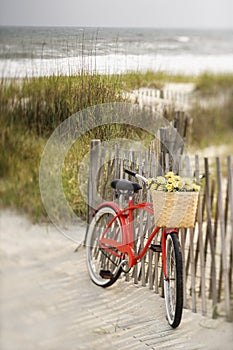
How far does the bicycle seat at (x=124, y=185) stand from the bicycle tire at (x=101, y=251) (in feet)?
0.31

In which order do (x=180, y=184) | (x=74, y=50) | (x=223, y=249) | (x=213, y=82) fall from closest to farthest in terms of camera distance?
(x=74, y=50)
(x=180, y=184)
(x=223, y=249)
(x=213, y=82)

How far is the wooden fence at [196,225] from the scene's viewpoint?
2838mm

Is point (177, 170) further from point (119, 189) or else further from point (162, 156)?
point (119, 189)

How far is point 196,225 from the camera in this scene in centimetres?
328

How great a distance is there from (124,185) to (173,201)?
222 millimetres

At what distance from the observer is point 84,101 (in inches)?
108

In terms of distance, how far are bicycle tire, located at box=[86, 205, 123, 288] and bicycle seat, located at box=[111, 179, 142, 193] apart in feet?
0.31

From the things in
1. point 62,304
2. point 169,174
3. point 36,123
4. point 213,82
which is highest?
point 213,82

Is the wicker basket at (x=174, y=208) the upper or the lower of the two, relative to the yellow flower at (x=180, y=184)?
lower

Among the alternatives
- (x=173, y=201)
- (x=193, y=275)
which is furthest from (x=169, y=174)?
(x=193, y=275)

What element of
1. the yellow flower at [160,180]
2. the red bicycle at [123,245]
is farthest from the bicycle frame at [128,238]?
the yellow flower at [160,180]

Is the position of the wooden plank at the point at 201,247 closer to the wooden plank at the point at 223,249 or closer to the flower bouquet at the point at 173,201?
the wooden plank at the point at 223,249

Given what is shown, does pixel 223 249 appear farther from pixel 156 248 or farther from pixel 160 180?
pixel 160 180

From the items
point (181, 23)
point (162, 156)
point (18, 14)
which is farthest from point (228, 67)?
point (18, 14)
